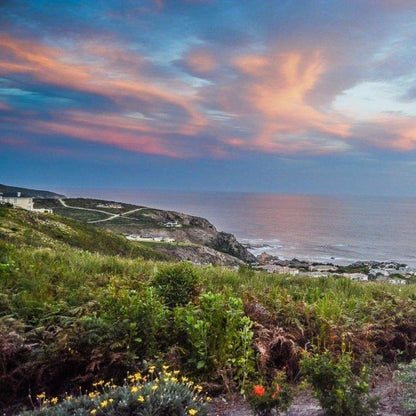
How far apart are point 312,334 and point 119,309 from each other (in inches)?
117

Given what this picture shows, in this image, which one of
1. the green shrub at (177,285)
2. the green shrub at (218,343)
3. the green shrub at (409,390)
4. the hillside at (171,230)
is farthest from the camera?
the hillside at (171,230)

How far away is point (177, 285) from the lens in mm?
7523

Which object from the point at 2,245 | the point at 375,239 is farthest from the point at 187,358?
the point at 375,239

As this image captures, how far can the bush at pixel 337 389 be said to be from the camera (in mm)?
3543

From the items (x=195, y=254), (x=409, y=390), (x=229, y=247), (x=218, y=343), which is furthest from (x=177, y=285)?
(x=229, y=247)

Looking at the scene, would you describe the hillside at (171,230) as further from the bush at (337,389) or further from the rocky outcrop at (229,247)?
the bush at (337,389)

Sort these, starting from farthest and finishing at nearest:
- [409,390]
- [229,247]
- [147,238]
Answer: [229,247] < [147,238] < [409,390]

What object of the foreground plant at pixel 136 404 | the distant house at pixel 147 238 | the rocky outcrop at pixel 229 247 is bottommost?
the rocky outcrop at pixel 229 247

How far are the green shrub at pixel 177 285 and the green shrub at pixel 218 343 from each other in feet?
5.28

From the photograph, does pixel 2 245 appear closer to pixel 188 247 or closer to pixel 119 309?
pixel 119 309

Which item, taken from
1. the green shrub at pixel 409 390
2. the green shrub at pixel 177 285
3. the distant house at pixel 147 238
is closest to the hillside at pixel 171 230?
the distant house at pixel 147 238

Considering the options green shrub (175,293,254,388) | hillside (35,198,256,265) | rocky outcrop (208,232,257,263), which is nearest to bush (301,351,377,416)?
green shrub (175,293,254,388)

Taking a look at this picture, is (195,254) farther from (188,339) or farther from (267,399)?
(267,399)

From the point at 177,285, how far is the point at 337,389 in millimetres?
4278
